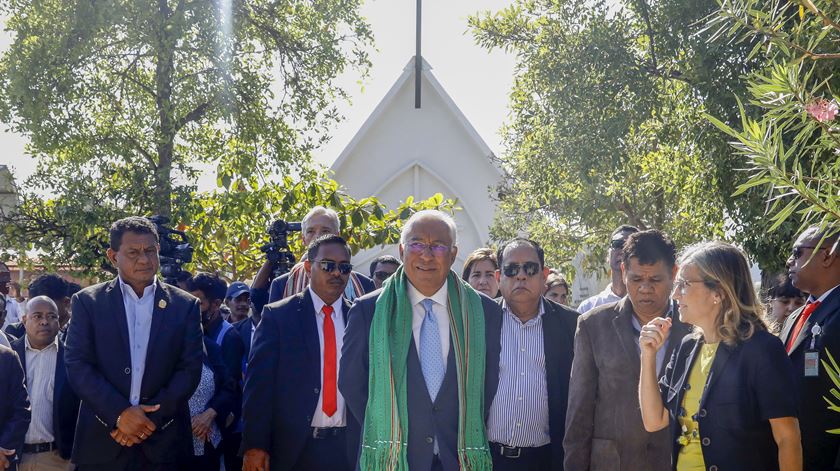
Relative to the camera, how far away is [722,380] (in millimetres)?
4402

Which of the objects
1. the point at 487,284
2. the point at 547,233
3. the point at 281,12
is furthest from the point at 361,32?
the point at 487,284

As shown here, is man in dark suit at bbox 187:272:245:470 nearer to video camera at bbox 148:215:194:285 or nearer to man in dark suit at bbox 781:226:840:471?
video camera at bbox 148:215:194:285

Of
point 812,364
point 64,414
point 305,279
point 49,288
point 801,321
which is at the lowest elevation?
point 64,414

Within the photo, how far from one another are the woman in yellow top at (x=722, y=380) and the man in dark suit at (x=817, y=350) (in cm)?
82

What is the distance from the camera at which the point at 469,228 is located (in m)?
28.1

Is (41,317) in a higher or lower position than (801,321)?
higher

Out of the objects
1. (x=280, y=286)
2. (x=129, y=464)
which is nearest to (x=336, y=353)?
(x=280, y=286)

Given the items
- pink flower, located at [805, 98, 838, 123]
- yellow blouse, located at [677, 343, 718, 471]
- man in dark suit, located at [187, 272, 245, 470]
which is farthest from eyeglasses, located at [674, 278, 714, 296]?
man in dark suit, located at [187, 272, 245, 470]

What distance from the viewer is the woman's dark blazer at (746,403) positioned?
14.0 feet

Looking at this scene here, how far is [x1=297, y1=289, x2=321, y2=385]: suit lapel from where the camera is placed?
6199 mm

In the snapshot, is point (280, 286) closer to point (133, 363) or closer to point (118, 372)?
point (133, 363)

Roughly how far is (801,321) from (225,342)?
4.53 meters

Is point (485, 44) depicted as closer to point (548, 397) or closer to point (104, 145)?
point (104, 145)

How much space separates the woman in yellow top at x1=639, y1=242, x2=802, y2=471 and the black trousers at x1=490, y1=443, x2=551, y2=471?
1.01 metres
